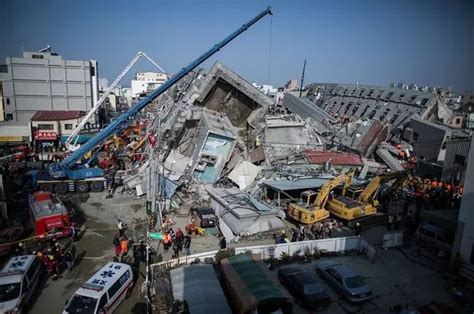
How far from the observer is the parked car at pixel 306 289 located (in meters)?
13.0

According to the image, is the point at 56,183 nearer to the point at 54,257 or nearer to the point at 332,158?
the point at 54,257

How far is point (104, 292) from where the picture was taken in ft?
39.8

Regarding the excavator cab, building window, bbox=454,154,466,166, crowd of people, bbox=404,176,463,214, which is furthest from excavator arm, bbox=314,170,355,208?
building window, bbox=454,154,466,166

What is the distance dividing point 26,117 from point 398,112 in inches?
2172

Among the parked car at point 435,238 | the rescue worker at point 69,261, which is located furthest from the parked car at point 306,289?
the rescue worker at point 69,261

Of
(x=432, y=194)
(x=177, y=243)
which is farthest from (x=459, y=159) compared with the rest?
(x=177, y=243)

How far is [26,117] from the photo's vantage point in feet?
166

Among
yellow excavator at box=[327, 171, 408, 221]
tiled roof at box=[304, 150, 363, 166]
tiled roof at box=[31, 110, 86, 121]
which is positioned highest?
tiled roof at box=[31, 110, 86, 121]

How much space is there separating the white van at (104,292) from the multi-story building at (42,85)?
43063 millimetres

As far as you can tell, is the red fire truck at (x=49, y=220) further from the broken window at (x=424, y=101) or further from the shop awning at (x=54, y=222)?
the broken window at (x=424, y=101)

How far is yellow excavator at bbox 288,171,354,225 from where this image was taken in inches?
813

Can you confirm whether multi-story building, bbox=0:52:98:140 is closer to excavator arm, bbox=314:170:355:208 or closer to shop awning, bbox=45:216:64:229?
shop awning, bbox=45:216:64:229

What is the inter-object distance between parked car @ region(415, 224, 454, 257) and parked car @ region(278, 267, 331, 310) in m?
8.08

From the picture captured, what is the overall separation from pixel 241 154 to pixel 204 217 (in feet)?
37.1
